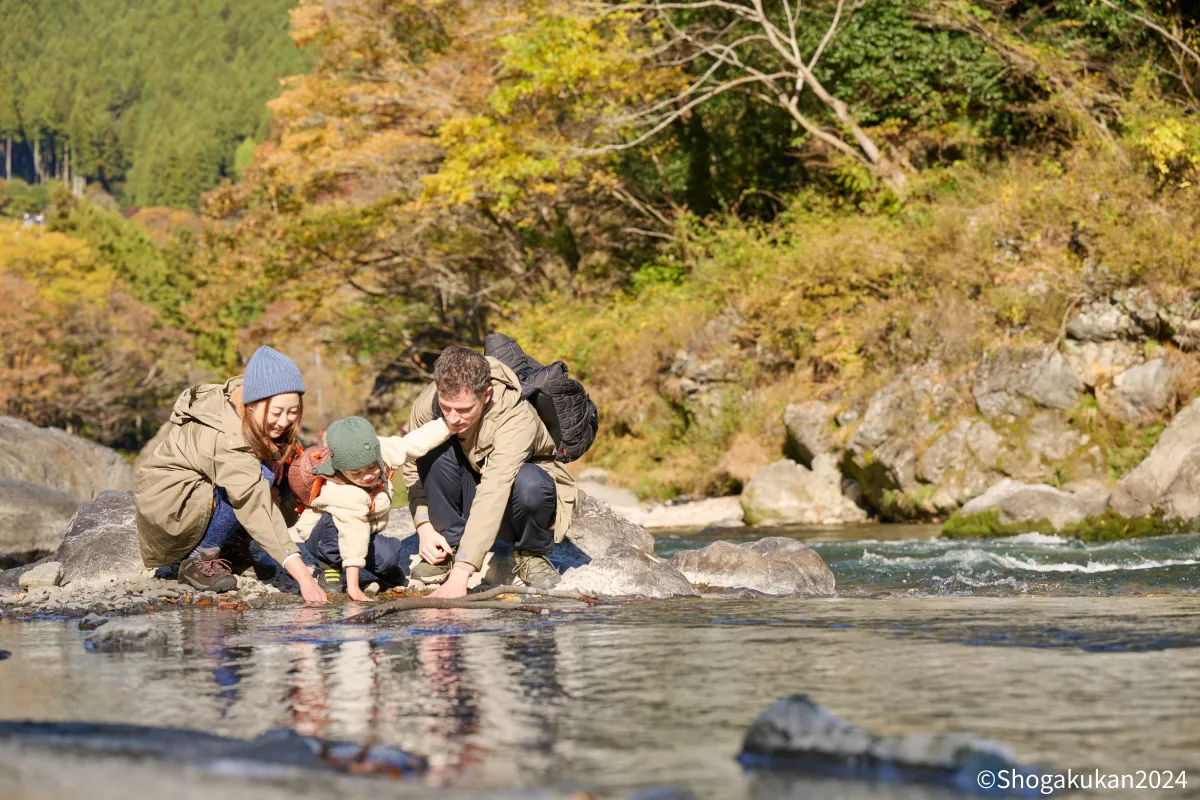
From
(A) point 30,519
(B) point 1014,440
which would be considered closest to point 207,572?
(A) point 30,519

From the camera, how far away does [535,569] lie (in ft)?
22.6

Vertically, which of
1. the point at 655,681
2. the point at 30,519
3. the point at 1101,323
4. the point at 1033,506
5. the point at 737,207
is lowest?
the point at 1033,506

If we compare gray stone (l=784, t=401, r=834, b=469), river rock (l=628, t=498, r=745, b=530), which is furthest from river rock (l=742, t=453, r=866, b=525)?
river rock (l=628, t=498, r=745, b=530)

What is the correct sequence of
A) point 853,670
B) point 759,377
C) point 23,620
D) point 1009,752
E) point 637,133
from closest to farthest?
point 1009,752, point 853,670, point 23,620, point 759,377, point 637,133

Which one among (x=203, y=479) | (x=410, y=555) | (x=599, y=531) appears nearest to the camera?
(x=203, y=479)

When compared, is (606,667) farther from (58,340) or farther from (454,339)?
(58,340)

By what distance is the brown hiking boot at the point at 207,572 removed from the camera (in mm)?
6750

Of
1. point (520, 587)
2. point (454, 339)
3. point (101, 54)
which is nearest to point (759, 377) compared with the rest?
point (454, 339)

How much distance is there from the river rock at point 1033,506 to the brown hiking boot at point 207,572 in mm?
7983

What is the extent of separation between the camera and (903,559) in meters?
10.3

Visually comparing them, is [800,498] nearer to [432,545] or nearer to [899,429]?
[899,429]

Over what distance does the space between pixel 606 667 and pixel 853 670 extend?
0.81 metres

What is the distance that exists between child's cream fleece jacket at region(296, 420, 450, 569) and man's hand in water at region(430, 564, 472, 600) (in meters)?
0.60

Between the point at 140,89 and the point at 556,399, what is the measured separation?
178312mm
